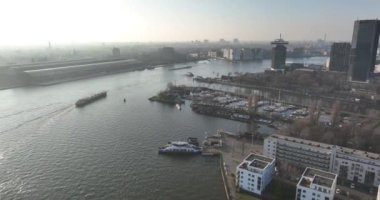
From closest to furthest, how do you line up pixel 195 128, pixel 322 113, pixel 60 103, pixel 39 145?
pixel 39 145 < pixel 195 128 < pixel 322 113 < pixel 60 103

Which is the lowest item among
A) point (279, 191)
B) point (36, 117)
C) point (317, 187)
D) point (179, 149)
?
point (279, 191)

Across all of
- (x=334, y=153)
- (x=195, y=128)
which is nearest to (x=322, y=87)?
(x=195, y=128)

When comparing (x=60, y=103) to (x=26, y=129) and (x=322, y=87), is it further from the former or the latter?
(x=322, y=87)

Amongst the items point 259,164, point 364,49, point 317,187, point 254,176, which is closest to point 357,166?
point 317,187

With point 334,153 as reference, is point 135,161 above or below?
below

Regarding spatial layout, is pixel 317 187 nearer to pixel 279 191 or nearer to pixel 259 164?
pixel 279 191

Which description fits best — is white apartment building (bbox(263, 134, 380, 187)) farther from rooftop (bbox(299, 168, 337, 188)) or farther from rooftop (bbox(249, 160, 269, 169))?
rooftop (bbox(249, 160, 269, 169))
